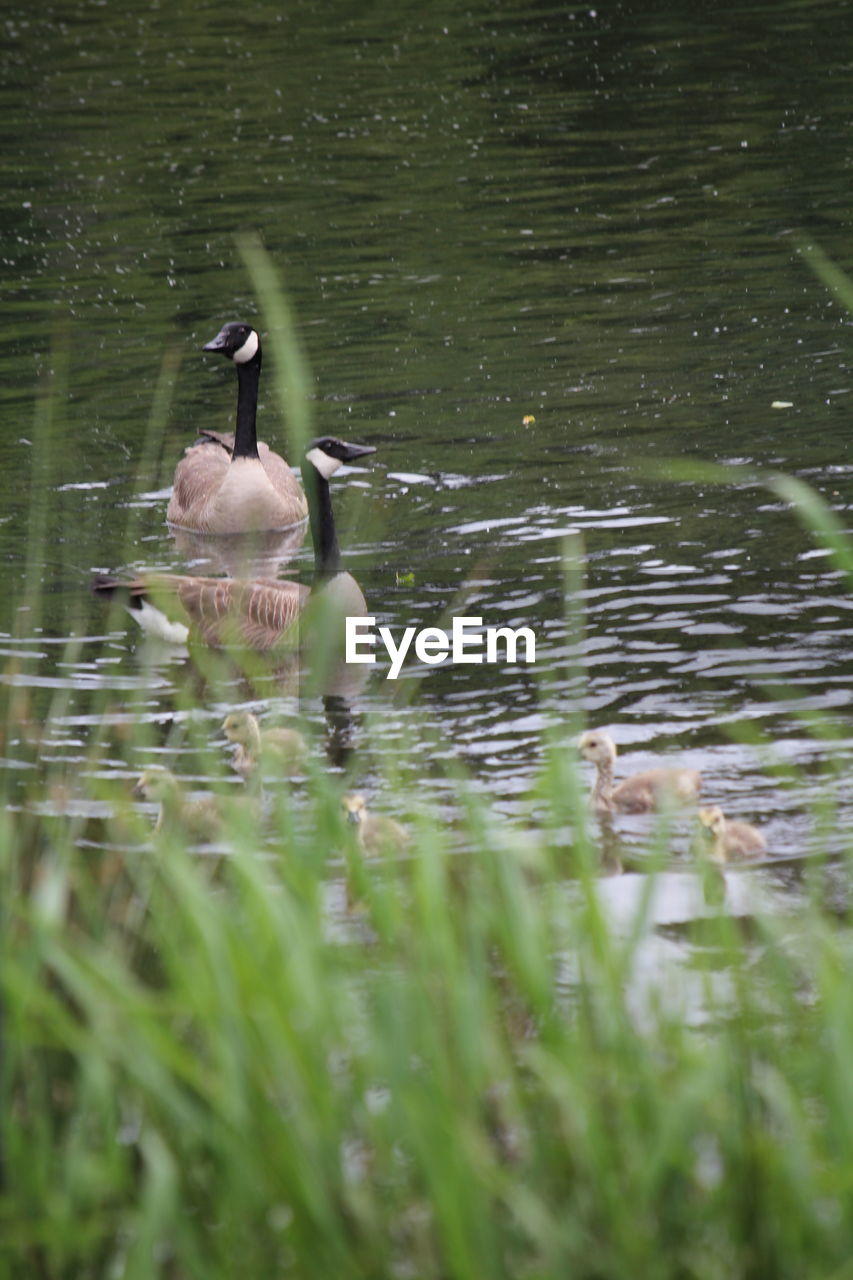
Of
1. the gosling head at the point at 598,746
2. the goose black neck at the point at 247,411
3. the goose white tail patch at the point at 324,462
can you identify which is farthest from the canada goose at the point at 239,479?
the gosling head at the point at 598,746

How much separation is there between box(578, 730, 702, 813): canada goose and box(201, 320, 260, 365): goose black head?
5.64 metres

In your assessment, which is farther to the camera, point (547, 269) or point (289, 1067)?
point (547, 269)

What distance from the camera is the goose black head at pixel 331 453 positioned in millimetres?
11094

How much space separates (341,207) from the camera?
20.2 m

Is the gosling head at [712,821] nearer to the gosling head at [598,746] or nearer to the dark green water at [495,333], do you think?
the dark green water at [495,333]

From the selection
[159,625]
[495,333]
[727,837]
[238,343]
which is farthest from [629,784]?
[495,333]

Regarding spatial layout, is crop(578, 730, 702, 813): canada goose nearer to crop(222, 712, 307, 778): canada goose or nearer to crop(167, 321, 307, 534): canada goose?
crop(222, 712, 307, 778): canada goose

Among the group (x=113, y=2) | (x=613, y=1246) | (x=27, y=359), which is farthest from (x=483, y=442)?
(x=113, y=2)

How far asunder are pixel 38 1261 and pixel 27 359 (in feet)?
39.2

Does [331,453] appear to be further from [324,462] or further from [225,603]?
[225,603]

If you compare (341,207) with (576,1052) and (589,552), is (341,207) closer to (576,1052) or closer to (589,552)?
(589,552)

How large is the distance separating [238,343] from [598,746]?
5.90 metres

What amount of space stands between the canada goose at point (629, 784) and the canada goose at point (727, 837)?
0.97 ft

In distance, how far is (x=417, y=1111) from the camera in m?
3.84
